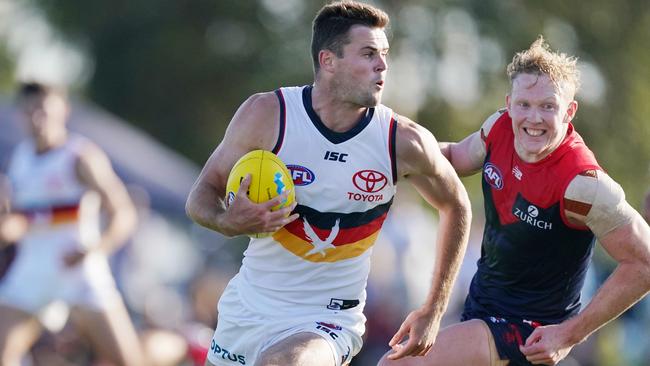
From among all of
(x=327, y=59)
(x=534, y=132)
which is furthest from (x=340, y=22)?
(x=534, y=132)

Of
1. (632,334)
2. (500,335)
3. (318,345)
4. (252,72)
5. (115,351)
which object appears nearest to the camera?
(318,345)

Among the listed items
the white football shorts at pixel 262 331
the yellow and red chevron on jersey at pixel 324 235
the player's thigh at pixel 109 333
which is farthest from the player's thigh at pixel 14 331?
the yellow and red chevron on jersey at pixel 324 235

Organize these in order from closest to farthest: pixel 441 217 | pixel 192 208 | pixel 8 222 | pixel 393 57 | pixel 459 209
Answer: pixel 192 208 → pixel 459 209 → pixel 441 217 → pixel 8 222 → pixel 393 57

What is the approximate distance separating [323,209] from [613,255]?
1.52 metres

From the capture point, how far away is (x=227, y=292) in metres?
6.78

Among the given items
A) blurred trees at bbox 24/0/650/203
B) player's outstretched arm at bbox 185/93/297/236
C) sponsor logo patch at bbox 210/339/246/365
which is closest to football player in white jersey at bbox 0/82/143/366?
sponsor logo patch at bbox 210/339/246/365

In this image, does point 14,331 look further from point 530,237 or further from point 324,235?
point 530,237

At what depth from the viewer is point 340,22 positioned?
6621 millimetres

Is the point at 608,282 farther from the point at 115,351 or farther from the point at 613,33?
the point at 613,33

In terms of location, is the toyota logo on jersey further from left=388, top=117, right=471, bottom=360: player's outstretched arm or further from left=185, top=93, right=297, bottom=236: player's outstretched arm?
left=185, top=93, right=297, bottom=236: player's outstretched arm

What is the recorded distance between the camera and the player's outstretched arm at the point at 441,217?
652 cm

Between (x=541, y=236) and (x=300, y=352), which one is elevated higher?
(x=541, y=236)

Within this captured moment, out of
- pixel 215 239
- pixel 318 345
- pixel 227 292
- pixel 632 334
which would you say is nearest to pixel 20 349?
pixel 227 292

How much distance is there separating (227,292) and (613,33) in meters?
23.5
